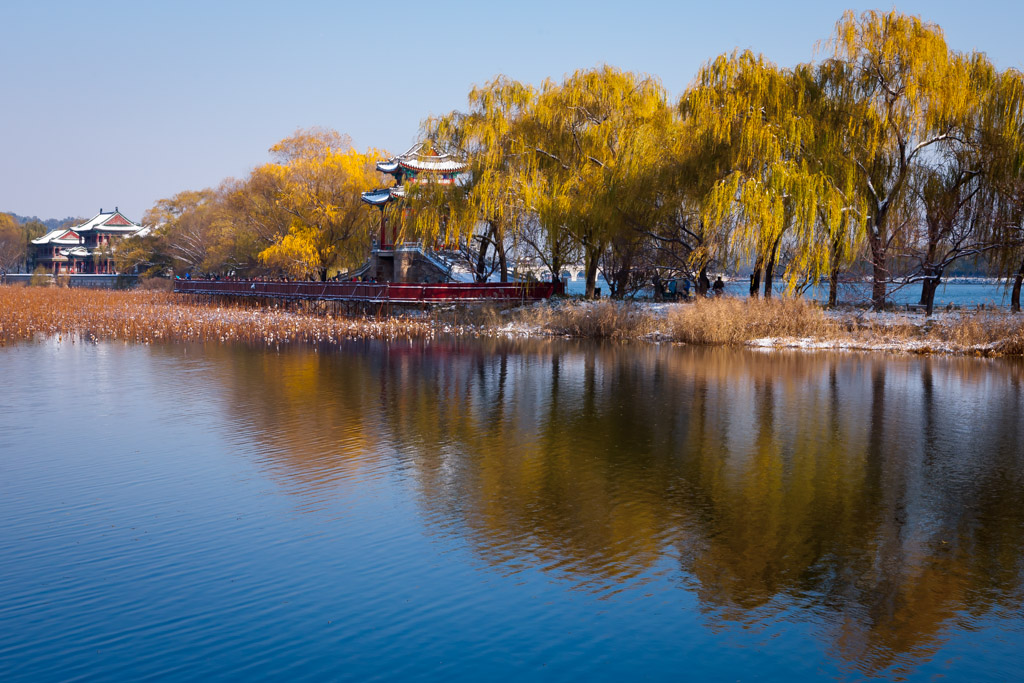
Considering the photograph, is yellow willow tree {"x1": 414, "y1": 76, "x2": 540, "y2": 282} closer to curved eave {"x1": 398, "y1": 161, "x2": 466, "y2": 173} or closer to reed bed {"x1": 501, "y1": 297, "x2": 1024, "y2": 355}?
curved eave {"x1": 398, "y1": 161, "x2": 466, "y2": 173}

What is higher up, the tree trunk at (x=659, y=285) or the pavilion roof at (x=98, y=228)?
the pavilion roof at (x=98, y=228)

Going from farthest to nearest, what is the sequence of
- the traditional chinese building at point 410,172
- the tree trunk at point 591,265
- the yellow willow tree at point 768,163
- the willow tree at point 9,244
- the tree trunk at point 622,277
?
the willow tree at point 9,244
the traditional chinese building at point 410,172
the tree trunk at point 622,277
the tree trunk at point 591,265
the yellow willow tree at point 768,163

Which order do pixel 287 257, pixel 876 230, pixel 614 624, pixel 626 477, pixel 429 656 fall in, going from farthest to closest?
1. pixel 287 257
2. pixel 876 230
3. pixel 626 477
4. pixel 614 624
5. pixel 429 656

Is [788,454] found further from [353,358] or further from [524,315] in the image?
[524,315]

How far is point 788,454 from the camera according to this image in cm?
1312

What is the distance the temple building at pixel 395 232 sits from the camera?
1642 inches

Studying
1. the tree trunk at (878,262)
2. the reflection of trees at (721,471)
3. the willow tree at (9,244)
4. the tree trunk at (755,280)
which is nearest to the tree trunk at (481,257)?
the tree trunk at (755,280)

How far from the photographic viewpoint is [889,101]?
30422 millimetres

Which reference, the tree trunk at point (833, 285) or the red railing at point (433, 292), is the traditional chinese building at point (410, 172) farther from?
the tree trunk at point (833, 285)

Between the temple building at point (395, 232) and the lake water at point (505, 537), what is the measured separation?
2539 centimetres

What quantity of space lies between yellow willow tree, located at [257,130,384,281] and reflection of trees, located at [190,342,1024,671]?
3173 cm

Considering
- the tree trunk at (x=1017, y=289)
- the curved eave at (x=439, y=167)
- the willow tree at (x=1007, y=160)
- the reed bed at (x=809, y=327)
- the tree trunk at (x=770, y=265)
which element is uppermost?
the curved eave at (x=439, y=167)

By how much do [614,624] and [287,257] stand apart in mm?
49511

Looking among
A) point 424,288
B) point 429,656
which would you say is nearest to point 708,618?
point 429,656
